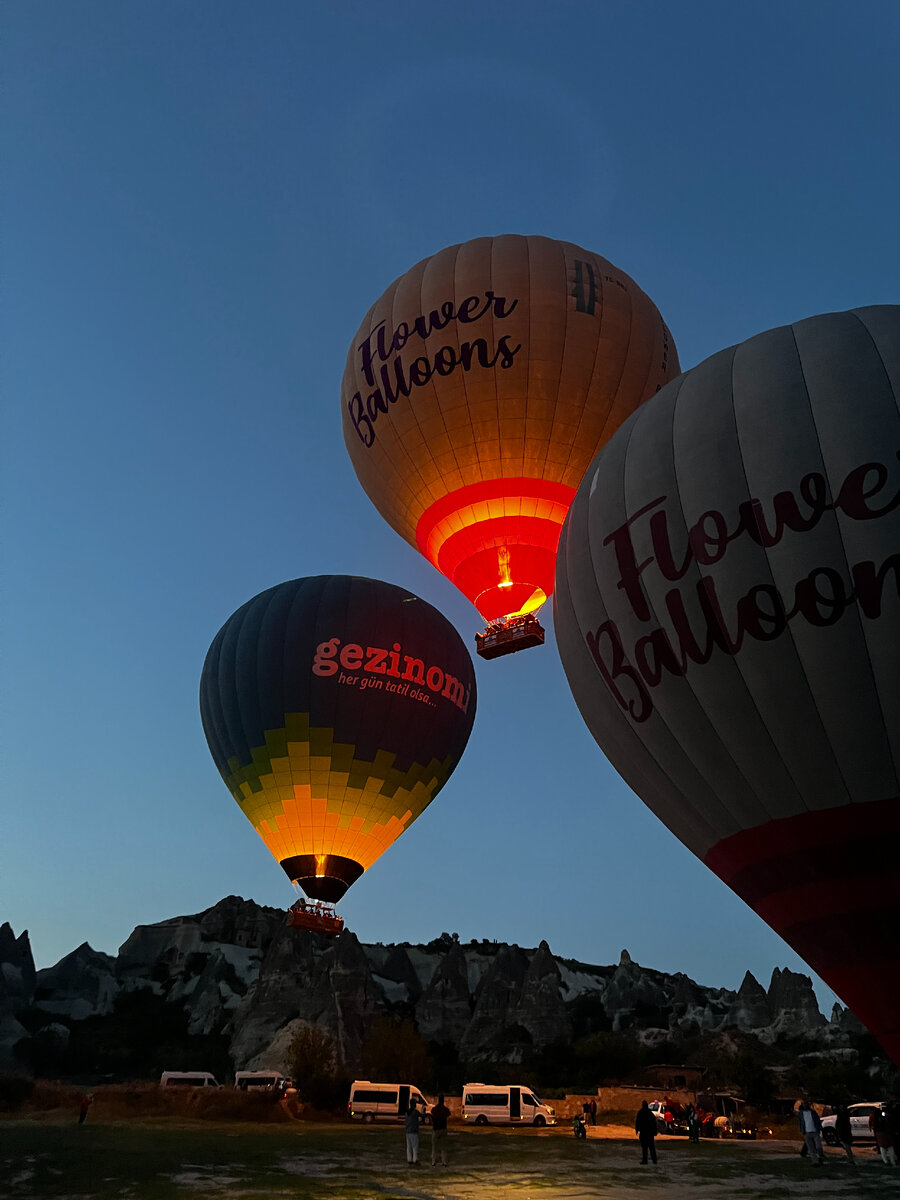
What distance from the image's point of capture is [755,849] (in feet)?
35.2

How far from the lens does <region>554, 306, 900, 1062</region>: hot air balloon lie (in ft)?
32.4

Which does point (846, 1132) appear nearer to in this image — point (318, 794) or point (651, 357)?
point (318, 794)

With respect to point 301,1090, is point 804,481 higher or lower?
higher

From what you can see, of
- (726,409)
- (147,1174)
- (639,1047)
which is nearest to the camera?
(147,1174)

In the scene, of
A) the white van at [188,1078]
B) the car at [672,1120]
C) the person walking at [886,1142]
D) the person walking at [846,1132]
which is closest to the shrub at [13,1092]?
the white van at [188,1078]

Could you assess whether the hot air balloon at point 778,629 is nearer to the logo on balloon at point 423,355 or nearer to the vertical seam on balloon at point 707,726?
the vertical seam on balloon at point 707,726

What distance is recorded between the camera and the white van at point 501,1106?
81.8ft

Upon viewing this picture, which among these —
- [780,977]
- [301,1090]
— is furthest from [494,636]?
[780,977]

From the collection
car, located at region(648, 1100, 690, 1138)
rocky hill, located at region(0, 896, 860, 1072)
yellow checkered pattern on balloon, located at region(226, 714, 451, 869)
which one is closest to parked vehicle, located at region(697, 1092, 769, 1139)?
car, located at region(648, 1100, 690, 1138)

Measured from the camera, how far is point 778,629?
33.9ft

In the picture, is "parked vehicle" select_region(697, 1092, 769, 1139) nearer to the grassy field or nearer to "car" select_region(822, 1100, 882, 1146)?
"car" select_region(822, 1100, 882, 1146)

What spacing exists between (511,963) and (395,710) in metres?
59.3

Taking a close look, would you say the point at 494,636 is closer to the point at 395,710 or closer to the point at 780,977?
the point at 395,710

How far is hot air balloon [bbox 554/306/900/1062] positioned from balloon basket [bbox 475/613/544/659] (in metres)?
8.24
